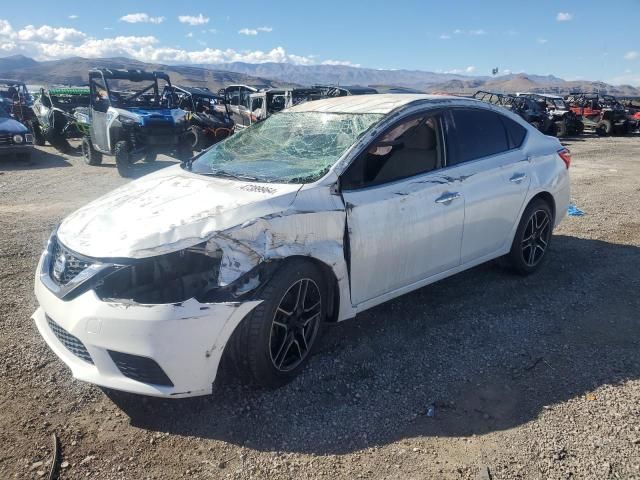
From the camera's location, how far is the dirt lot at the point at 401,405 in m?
2.55

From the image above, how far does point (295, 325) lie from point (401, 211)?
1.06m

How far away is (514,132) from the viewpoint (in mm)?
4703

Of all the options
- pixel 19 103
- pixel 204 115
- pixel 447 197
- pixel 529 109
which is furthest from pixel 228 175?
pixel 529 109

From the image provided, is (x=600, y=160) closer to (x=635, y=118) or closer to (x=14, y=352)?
(x=635, y=118)

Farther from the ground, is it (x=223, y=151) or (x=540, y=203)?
(x=223, y=151)

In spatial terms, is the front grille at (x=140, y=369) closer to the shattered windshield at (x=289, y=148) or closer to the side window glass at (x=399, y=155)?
the shattered windshield at (x=289, y=148)

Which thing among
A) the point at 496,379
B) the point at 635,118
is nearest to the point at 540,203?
the point at 496,379

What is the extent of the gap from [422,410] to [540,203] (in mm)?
2668

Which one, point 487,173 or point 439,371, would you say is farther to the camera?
point 487,173

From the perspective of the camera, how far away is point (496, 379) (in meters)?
3.27

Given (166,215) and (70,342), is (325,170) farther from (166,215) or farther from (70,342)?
(70,342)

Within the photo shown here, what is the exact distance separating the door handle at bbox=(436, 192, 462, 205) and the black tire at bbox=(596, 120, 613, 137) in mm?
21965

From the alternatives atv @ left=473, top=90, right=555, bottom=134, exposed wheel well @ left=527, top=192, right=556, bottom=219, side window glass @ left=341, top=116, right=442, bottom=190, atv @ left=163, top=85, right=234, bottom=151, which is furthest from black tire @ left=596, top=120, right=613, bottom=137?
side window glass @ left=341, top=116, right=442, bottom=190

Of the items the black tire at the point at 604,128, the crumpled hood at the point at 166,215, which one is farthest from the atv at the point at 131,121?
the black tire at the point at 604,128
